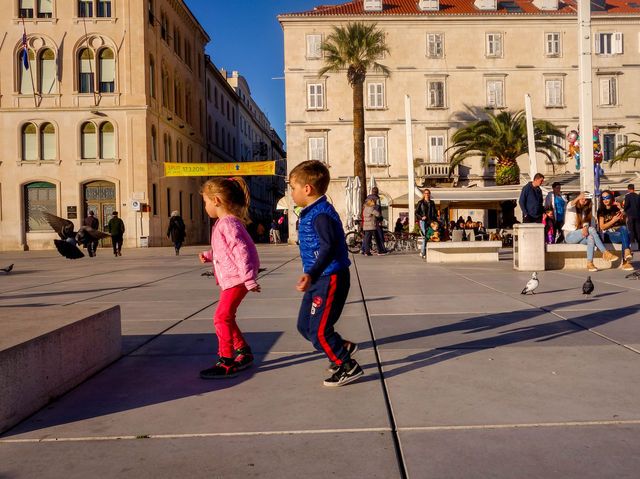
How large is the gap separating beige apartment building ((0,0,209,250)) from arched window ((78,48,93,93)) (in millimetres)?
53

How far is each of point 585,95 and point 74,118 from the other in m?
26.7

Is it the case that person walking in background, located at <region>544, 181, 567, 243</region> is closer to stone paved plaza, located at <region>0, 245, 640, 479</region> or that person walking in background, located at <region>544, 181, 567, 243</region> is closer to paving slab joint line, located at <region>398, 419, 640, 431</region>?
stone paved plaza, located at <region>0, 245, 640, 479</region>

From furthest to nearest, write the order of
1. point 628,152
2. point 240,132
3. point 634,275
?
point 240,132 < point 628,152 < point 634,275

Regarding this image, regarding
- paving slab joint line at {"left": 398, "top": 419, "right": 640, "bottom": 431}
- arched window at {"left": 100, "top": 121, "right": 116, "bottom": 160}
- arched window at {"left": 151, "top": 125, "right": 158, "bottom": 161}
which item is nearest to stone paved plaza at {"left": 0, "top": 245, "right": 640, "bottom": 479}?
paving slab joint line at {"left": 398, "top": 419, "right": 640, "bottom": 431}

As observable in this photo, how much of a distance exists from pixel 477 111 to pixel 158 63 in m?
19.5

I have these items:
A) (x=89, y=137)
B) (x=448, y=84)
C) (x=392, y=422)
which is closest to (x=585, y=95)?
(x=392, y=422)

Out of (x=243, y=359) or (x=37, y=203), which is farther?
(x=37, y=203)

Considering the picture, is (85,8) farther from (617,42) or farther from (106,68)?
(617,42)

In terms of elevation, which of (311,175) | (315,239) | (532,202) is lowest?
(315,239)

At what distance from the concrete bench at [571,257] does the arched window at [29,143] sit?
→ 91.7 ft

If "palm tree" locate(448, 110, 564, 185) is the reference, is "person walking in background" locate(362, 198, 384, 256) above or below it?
below

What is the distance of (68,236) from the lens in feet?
55.9

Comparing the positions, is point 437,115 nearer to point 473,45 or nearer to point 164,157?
point 473,45

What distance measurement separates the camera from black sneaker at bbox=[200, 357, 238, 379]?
3.71 metres
